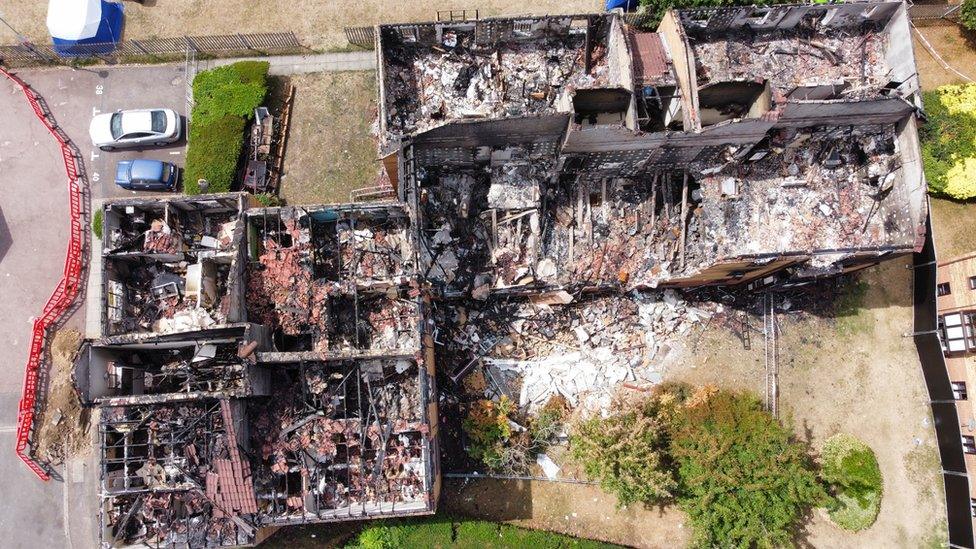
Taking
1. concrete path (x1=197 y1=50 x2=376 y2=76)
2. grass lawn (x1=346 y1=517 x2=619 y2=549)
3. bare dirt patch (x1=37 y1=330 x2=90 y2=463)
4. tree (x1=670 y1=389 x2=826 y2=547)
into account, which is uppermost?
concrete path (x1=197 y1=50 x2=376 y2=76)

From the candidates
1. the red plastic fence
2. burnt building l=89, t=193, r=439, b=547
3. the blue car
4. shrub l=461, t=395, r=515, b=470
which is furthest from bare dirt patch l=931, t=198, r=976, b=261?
the red plastic fence

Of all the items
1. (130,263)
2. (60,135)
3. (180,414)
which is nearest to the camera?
(180,414)

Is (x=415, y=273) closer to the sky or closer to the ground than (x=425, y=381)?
closer to the sky

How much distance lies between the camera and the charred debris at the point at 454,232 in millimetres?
16219

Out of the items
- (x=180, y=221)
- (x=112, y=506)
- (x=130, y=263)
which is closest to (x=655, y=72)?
(x=180, y=221)

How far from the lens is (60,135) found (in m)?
22.6

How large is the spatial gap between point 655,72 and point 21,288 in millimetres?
25289

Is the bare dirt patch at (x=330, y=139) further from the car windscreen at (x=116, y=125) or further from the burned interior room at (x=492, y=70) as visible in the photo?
the car windscreen at (x=116, y=125)

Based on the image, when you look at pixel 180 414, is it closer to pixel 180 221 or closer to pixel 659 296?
pixel 180 221

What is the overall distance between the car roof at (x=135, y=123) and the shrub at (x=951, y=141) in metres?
30.4

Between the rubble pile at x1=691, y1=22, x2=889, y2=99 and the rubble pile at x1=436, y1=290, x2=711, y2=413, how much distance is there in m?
8.36

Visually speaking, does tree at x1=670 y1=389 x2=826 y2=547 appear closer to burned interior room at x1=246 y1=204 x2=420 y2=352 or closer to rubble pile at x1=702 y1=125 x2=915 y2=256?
rubble pile at x1=702 y1=125 x2=915 y2=256

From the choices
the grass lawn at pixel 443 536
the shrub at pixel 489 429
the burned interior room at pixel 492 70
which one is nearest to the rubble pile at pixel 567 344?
the shrub at pixel 489 429

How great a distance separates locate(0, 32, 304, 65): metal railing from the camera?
2272 cm
